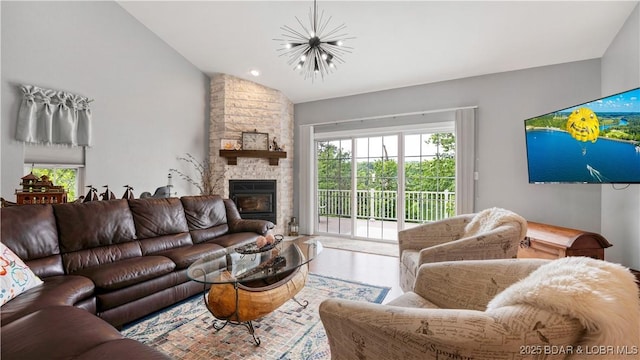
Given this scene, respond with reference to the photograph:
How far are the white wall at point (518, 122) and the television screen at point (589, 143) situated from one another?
0.54 metres

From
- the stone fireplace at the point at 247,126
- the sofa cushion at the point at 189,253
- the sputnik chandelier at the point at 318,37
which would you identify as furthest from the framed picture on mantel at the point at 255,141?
the sofa cushion at the point at 189,253

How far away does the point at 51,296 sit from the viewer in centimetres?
163

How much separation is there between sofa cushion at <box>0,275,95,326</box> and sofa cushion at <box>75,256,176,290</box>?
0.23 ft

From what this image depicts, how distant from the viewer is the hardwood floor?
307 centimetres

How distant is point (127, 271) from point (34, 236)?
0.72 m

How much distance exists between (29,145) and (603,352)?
4.86 meters

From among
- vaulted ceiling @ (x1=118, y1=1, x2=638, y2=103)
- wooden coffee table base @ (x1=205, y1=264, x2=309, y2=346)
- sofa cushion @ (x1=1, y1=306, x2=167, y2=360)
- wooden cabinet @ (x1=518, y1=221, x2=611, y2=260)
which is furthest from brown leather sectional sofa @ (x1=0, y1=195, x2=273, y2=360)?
wooden cabinet @ (x1=518, y1=221, x2=611, y2=260)

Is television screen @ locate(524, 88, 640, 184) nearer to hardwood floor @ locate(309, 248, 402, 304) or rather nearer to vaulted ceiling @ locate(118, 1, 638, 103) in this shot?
vaulted ceiling @ locate(118, 1, 638, 103)

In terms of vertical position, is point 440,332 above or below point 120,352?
above

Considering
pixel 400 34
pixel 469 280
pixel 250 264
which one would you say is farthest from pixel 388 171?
pixel 469 280

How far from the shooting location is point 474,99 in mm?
4023

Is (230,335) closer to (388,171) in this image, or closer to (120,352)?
(120,352)

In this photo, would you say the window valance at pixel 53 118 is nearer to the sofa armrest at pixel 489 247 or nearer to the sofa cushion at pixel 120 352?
the sofa cushion at pixel 120 352

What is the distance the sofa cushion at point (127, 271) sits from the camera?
1981mm
